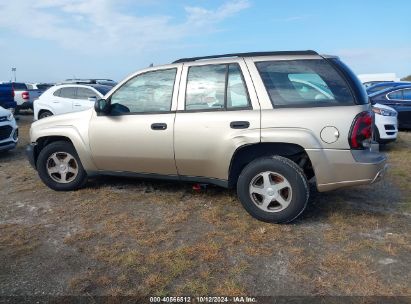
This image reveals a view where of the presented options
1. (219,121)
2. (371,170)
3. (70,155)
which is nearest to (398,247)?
(371,170)

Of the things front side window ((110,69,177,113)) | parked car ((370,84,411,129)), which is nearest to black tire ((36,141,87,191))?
front side window ((110,69,177,113))

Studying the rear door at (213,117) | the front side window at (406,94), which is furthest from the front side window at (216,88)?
the front side window at (406,94)

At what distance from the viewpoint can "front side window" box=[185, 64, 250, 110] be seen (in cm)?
444

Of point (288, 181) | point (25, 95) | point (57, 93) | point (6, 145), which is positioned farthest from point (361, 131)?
point (25, 95)

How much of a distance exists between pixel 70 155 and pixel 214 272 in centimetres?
309

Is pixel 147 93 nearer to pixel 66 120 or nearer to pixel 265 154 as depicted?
pixel 66 120

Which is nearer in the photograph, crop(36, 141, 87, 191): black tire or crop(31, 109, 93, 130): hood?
crop(31, 109, 93, 130): hood

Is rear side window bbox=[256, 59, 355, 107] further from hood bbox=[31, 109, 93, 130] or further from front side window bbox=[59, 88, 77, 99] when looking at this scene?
front side window bbox=[59, 88, 77, 99]

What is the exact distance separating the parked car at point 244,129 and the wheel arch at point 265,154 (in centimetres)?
1

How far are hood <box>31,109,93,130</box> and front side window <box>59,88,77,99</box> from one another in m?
6.88

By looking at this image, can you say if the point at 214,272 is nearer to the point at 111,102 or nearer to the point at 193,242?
the point at 193,242

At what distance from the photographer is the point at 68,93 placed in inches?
487

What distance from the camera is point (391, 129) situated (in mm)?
8789

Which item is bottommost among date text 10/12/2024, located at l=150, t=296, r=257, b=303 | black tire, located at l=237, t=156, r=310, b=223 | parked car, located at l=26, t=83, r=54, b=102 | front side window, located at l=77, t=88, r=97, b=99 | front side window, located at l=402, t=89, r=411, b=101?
date text 10/12/2024, located at l=150, t=296, r=257, b=303
